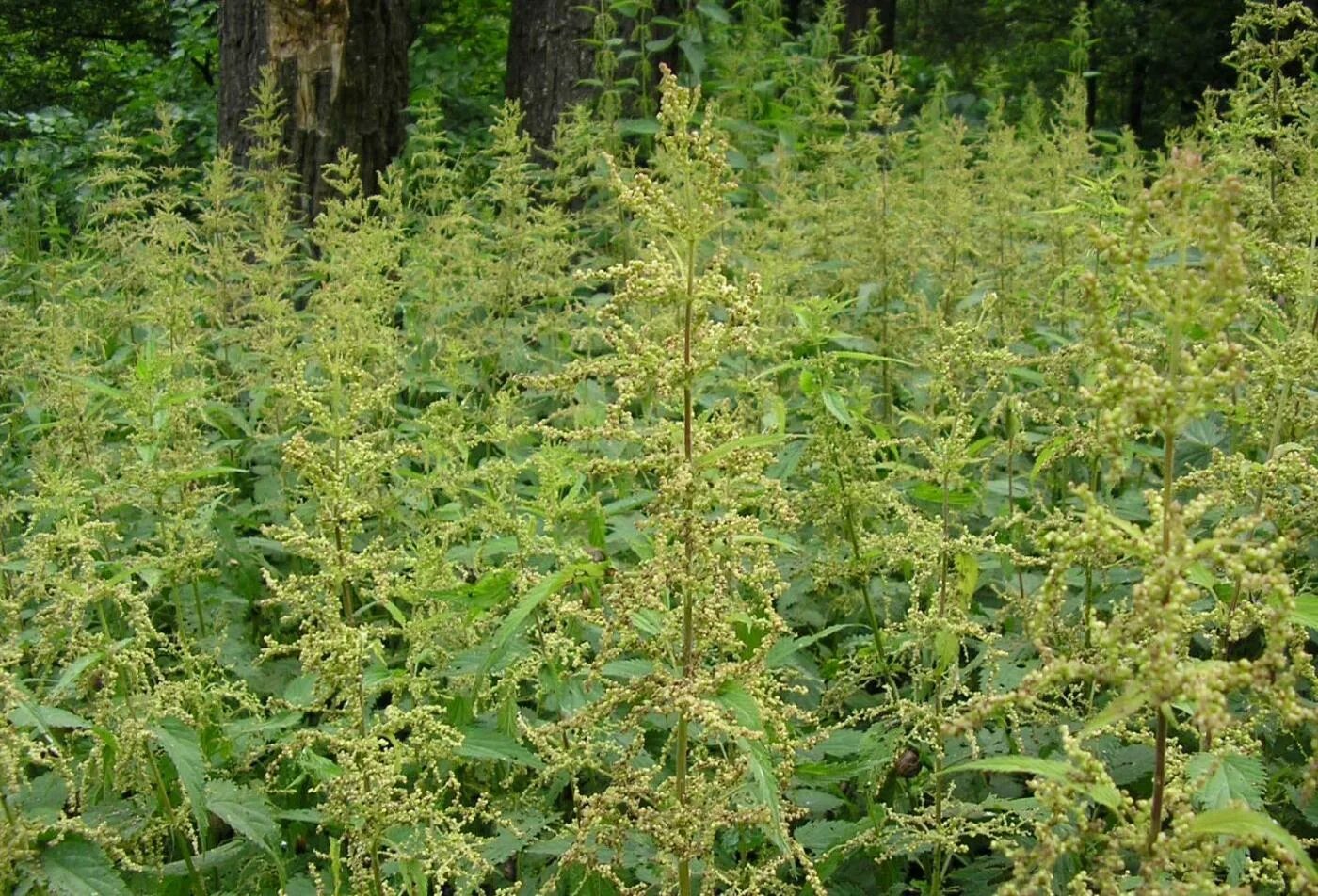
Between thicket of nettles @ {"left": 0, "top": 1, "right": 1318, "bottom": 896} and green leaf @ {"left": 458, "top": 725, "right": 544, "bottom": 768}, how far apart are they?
20 mm

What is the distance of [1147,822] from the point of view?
164cm

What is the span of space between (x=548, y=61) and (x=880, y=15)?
8.14 metres

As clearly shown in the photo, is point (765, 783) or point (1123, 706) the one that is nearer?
point (1123, 706)

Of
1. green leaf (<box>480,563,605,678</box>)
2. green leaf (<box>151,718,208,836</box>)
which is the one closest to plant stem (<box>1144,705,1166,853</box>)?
green leaf (<box>480,563,605,678</box>)

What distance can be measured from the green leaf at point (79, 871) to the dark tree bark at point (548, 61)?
6886 mm

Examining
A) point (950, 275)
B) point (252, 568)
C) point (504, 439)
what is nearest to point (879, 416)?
point (950, 275)

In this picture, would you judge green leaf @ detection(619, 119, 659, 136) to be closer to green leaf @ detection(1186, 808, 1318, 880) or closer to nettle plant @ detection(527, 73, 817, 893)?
nettle plant @ detection(527, 73, 817, 893)

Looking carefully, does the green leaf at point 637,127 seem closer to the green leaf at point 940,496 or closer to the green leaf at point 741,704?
the green leaf at point 940,496

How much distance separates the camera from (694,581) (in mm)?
2057

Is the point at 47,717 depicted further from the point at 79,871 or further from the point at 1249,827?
the point at 1249,827

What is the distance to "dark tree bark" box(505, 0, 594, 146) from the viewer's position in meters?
8.87

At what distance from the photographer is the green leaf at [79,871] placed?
2428 millimetres

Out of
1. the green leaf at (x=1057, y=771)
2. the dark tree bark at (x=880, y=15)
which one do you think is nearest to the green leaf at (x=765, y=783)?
the green leaf at (x=1057, y=771)

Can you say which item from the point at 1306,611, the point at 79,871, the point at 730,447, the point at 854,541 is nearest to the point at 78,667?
the point at 79,871
